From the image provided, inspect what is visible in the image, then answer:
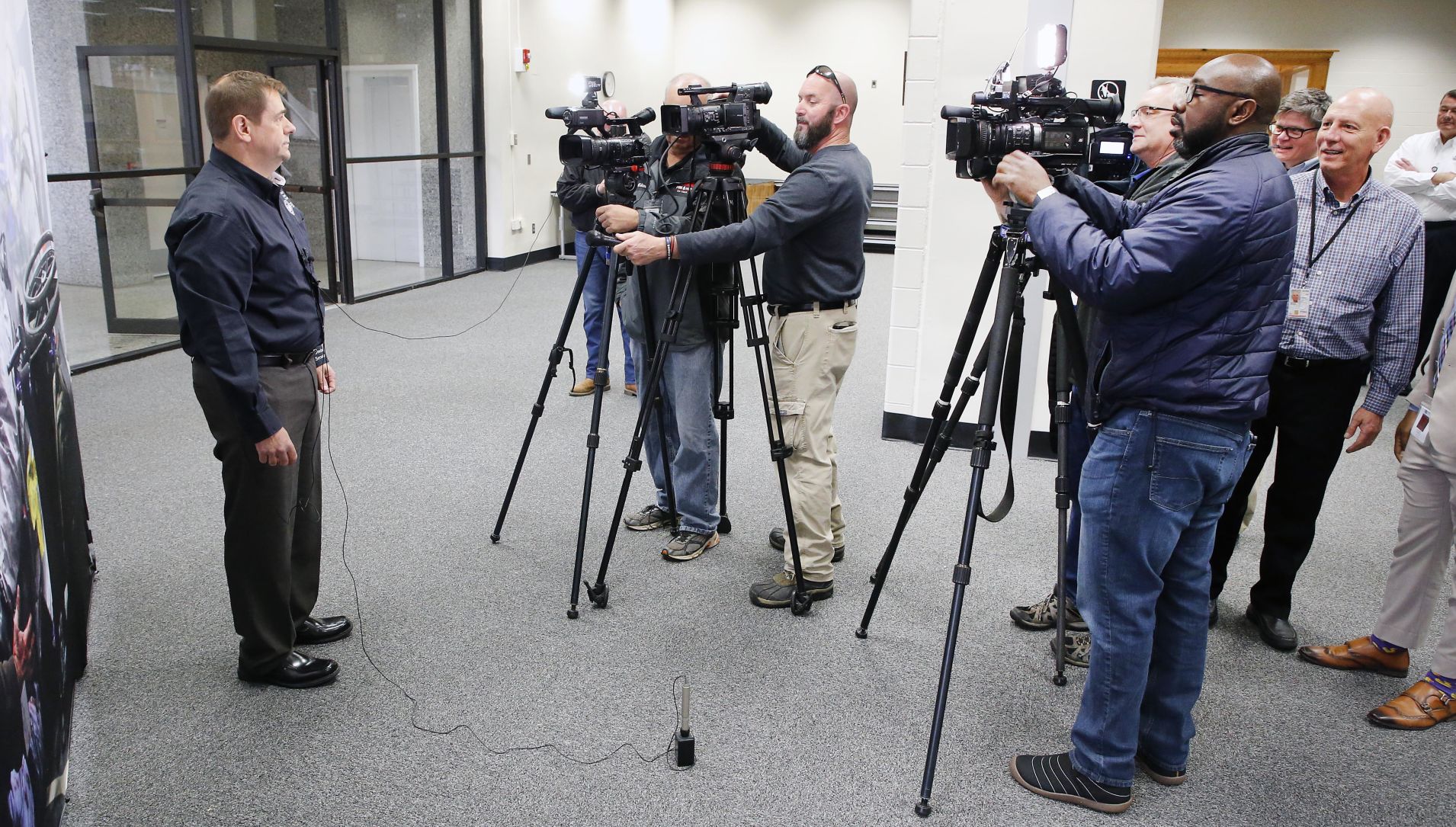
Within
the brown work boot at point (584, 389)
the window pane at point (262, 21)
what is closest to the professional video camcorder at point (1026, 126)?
the brown work boot at point (584, 389)

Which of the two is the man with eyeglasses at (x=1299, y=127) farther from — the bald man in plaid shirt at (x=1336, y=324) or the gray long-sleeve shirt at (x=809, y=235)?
the gray long-sleeve shirt at (x=809, y=235)

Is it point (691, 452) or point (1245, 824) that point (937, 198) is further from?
point (1245, 824)

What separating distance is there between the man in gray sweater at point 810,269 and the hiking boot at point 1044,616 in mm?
551

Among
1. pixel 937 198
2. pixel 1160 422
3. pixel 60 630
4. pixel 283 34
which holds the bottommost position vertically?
pixel 60 630

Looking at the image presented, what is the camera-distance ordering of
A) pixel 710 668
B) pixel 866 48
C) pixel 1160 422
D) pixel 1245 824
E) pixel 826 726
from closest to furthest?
pixel 1160 422, pixel 1245 824, pixel 826 726, pixel 710 668, pixel 866 48

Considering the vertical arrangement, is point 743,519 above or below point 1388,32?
below

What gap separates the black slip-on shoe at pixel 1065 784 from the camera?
Result: 1995mm

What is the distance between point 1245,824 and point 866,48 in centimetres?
1165

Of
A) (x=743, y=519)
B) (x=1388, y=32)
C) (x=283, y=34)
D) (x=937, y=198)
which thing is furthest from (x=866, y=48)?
(x=743, y=519)

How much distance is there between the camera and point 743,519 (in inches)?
137

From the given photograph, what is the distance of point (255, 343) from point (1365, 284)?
107 inches

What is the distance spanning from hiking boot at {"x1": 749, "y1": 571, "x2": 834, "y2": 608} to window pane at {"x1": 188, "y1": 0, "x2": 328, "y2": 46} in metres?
5.06

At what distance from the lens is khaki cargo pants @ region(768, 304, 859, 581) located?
2.78 metres

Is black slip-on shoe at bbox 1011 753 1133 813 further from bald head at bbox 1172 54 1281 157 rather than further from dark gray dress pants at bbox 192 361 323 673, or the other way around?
dark gray dress pants at bbox 192 361 323 673
